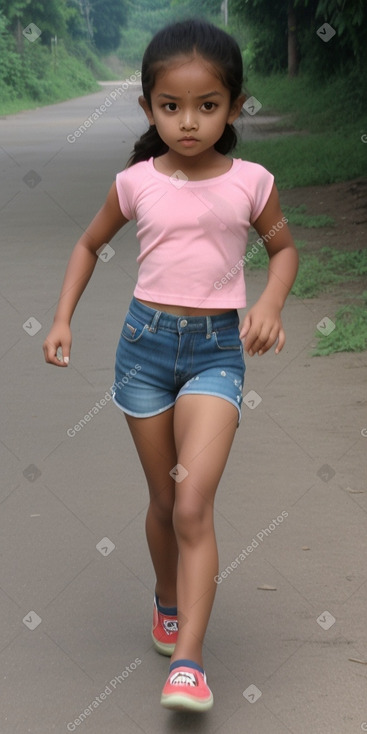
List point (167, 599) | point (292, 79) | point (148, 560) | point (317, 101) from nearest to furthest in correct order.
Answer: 1. point (167, 599)
2. point (148, 560)
3. point (317, 101)
4. point (292, 79)

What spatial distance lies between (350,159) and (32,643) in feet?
42.9

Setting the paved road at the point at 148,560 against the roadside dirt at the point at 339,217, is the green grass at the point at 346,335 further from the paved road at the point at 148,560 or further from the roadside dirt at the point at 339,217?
A: the roadside dirt at the point at 339,217

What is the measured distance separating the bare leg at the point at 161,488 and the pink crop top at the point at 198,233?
329 millimetres

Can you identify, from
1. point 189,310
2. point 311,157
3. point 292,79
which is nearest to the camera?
point 189,310

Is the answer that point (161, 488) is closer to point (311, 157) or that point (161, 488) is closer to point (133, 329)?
point (133, 329)

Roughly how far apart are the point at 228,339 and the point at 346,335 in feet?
13.8

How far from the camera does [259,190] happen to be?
10.3ft

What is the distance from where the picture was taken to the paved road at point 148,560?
129 inches

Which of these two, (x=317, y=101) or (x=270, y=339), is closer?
(x=270, y=339)

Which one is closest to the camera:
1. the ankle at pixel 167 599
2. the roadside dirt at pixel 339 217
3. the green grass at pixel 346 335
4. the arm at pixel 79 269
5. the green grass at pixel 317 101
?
the arm at pixel 79 269

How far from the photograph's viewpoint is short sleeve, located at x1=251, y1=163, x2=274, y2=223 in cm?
314

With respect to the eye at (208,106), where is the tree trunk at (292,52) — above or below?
below

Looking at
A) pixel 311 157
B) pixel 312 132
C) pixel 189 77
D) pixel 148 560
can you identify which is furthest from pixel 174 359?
pixel 312 132

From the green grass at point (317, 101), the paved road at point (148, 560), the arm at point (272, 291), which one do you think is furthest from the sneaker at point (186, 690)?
the green grass at point (317, 101)
